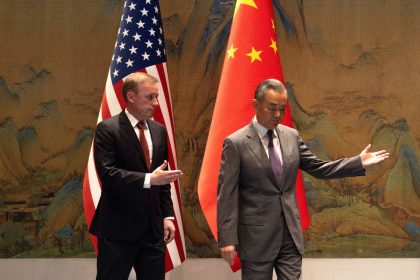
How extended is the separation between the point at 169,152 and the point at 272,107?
130cm

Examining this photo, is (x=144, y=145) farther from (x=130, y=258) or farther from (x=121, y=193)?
(x=130, y=258)

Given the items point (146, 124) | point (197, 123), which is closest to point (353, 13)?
point (197, 123)

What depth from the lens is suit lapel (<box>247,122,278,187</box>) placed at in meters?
2.76

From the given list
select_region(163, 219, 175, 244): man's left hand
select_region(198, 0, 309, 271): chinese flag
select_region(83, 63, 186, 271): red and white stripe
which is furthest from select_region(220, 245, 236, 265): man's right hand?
select_region(83, 63, 186, 271): red and white stripe

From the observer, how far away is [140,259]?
2850 mm

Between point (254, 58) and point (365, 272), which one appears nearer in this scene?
point (254, 58)

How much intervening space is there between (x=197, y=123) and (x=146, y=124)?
1687 mm

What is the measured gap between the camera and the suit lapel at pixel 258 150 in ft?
9.04

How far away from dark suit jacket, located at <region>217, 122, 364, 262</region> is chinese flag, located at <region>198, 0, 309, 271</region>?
2.99ft

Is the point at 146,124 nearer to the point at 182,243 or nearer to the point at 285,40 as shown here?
the point at 182,243

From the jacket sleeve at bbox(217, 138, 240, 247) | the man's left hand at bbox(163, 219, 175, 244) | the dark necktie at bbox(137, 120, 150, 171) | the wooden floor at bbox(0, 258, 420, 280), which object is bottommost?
the wooden floor at bbox(0, 258, 420, 280)

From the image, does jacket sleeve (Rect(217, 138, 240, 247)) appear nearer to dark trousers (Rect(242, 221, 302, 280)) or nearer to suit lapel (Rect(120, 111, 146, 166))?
dark trousers (Rect(242, 221, 302, 280))

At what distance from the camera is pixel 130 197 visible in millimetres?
2740

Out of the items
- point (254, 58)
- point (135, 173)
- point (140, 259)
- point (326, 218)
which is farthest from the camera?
point (326, 218)
